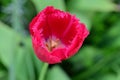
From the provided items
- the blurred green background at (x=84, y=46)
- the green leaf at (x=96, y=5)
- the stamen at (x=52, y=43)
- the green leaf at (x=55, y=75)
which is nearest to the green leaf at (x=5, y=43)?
the blurred green background at (x=84, y=46)

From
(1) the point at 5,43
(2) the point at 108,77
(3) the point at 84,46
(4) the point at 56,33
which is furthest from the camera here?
(3) the point at 84,46

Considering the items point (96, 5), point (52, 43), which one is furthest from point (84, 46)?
point (52, 43)

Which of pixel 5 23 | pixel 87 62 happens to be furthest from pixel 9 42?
pixel 87 62

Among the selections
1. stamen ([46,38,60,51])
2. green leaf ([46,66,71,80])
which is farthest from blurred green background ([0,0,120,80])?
stamen ([46,38,60,51])

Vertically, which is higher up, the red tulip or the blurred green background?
the red tulip

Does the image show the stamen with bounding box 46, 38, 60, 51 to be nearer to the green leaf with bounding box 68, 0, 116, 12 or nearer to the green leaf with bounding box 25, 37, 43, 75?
the green leaf with bounding box 25, 37, 43, 75

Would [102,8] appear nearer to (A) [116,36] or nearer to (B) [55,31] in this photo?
(A) [116,36]

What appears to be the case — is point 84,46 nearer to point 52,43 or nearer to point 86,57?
point 86,57

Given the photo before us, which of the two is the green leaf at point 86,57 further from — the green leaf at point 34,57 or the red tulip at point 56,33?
the red tulip at point 56,33
